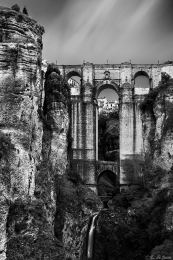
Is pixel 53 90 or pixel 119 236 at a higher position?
pixel 53 90

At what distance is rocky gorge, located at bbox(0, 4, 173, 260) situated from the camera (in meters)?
29.5

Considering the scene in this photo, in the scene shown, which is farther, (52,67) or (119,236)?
(52,67)

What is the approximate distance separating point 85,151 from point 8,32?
68.6ft

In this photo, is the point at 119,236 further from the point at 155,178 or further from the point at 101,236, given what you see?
the point at 155,178

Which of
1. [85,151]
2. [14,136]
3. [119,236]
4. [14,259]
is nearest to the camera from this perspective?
[14,259]

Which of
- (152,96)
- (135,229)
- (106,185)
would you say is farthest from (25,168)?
(106,185)

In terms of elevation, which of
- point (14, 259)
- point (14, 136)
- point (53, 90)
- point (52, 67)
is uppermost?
point (52, 67)

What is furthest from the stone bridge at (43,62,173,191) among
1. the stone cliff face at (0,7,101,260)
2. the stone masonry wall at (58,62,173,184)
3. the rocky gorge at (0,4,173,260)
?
the stone cliff face at (0,7,101,260)

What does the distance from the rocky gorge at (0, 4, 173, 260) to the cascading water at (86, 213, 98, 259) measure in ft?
1.44

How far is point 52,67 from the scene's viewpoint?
48.4 meters

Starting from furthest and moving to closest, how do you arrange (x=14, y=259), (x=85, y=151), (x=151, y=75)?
(x=151, y=75), (x=85, y=151), (x=14, y=259)

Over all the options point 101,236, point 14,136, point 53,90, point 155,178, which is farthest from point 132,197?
point 14,136

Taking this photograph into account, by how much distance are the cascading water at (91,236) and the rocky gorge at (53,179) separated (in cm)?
44

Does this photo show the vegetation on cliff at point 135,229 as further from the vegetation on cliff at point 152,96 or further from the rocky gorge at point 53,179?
the vegetation on cliff at point 152,96
